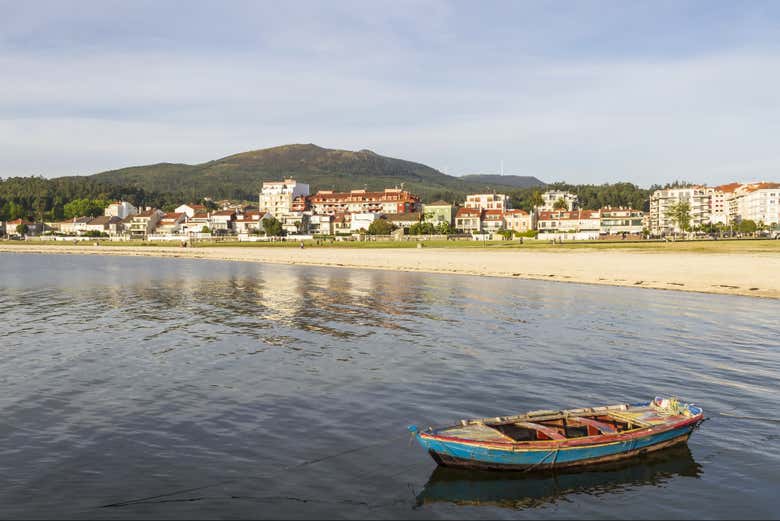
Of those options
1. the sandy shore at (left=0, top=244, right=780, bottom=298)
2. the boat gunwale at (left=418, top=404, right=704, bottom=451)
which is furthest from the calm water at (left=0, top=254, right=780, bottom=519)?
the sandy shore at (left=0, top=244, right=780, bottom=298)

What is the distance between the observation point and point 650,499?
14148 millimetres

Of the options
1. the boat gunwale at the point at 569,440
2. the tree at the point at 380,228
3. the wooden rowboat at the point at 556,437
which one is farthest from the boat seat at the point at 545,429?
the tree at the point at 380,228

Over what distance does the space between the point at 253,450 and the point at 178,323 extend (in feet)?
76.3

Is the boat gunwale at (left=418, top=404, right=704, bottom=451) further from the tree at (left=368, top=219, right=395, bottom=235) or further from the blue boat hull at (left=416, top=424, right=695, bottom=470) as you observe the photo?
the tree at (left=368, top=219, right=395, bottom=235)

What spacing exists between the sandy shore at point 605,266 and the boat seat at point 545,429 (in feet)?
136

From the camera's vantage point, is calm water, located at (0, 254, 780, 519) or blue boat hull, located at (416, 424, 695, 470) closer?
calm water, located at (0, 254, 780, 519)

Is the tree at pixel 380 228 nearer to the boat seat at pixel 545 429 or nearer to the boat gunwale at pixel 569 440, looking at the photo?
the boat gunwale at pixel 569 440

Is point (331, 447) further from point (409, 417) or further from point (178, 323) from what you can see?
point (178, 323)

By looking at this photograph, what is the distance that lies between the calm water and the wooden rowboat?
422mm

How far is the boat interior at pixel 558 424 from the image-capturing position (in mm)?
15297

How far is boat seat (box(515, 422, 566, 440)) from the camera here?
15262 mm

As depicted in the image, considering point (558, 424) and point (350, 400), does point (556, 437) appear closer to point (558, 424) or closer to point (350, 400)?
point (558, 424)

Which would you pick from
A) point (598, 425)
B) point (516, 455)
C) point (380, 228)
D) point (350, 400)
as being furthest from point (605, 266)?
point (380, 228)

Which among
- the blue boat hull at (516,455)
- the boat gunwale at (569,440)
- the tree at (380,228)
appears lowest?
the blue boat hull at (516,455)
